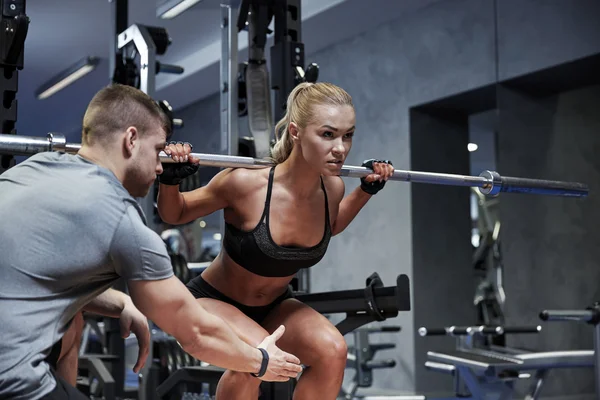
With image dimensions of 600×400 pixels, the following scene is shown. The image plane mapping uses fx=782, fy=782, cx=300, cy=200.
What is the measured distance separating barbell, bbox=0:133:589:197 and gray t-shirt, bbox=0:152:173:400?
1.96 feet

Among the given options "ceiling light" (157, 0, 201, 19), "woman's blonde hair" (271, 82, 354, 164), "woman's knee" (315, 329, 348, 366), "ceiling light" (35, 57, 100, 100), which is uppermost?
"ceiling light" (35, 57, 100, 100)

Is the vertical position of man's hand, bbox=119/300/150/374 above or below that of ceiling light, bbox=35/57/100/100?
below

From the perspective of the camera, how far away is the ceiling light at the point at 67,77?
30.3ft

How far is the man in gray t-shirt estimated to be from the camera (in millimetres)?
1660

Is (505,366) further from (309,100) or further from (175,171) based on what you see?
(175,171)

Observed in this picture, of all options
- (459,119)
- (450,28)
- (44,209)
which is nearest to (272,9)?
(44,209)

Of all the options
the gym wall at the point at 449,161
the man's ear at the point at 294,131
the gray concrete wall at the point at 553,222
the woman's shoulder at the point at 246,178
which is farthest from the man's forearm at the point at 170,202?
the gray concrete wall at the point at 553,222

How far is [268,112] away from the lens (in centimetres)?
416

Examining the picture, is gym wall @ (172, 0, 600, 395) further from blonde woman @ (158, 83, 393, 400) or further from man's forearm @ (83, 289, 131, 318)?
man's forearm @ (83, 289, 131, 318)

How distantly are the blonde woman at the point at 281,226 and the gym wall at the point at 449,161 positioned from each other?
3.92 metres

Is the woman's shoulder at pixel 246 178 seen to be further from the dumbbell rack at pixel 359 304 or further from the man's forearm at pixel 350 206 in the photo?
the dumbbell rack at pixel 359 304

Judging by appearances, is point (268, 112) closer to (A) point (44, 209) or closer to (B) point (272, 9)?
(B) point (272, 9)

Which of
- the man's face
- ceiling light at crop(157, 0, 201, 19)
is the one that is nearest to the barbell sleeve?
the man's face

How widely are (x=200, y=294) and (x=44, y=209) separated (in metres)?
1.15
